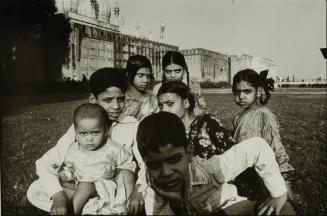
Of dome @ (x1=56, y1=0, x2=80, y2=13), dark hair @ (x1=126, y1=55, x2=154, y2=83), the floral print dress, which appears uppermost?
dome @ (x1=56, y1=0, x2=80, y2=13)

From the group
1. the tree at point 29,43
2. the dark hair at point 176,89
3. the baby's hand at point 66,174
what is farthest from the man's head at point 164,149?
the tree at point 29,43

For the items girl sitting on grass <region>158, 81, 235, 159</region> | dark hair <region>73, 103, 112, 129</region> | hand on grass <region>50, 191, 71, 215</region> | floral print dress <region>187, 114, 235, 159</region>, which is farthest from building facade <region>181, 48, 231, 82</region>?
hand on grass <region>50, 191, 71, 215</region>

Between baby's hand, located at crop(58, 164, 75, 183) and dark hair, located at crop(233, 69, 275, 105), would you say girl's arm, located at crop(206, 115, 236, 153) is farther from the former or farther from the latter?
baby's hand, located at crop(58, 164, 75, 183)

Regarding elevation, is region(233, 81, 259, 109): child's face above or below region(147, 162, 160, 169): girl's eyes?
above

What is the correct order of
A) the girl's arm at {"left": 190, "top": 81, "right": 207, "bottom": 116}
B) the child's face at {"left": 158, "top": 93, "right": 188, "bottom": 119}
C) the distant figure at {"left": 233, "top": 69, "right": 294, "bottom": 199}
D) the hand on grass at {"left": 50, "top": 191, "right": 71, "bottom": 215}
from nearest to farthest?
the hand on grass at {"left": 50, "top": 191, "right": 71, "bottom": 215} → the child's face at {"left": 158, "top": 93, "right": 188, "bottom": 119} → the distant figure at {"left": 233, "top": 69, "right": 294, "bottom": 199} → the girl's arm at {"left": 190, "top": 81, "right": 207, "bottom": 116}

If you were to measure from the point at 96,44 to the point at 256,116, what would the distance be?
0.88 meters

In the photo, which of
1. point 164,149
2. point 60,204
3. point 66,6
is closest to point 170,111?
point 164,149

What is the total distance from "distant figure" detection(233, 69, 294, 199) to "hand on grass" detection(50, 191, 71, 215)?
0.72 meters

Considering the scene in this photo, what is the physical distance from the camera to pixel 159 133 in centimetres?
101

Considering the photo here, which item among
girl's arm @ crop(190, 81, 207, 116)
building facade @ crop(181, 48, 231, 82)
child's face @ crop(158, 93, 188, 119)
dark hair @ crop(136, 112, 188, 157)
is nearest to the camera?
dark hair @ crop(136, 112, 188, 157)

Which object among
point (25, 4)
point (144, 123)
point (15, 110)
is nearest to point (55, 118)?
point (15, 110)

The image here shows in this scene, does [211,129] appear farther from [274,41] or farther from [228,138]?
[274,41]

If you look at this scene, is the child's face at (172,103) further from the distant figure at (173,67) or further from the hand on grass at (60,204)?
the hand on grass at (60,204)

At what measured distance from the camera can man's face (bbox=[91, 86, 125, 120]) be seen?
1.29 meters
